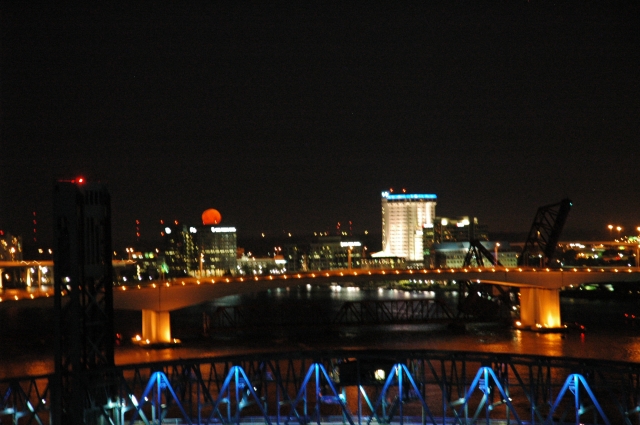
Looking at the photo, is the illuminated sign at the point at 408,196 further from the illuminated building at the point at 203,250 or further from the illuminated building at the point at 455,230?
the illuminated building at the point at 203,250

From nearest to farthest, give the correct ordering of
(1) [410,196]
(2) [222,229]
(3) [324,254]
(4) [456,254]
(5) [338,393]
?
1. (5) [338,393]
2. (4) [456,254]
3. (2) [222,229]
4. (3) [324,254]
5. (1) [410,196]

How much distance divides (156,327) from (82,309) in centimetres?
2224

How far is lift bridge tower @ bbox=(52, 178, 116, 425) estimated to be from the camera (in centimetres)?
1287

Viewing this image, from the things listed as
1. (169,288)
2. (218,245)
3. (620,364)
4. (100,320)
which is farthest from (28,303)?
(218,245)

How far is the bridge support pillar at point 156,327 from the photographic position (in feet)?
113

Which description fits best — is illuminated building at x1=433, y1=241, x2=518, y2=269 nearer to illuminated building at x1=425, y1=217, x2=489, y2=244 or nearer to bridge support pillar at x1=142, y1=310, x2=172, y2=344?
illuminated building at x1=425, y1=217, x2=489, y2=244

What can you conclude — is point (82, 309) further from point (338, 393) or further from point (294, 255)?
point (294, 255)

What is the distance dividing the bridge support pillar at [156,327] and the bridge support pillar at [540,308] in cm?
1568

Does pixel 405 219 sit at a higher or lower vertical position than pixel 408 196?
lower

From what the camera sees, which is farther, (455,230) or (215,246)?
(455,230)

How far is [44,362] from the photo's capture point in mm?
28734

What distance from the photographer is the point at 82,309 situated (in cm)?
1305

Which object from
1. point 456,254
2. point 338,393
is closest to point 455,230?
point 456,254

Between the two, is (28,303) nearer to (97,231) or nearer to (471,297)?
(97,231)
